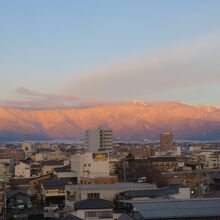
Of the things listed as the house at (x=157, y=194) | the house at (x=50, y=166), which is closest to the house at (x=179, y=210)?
the house at (x=157, y=194)

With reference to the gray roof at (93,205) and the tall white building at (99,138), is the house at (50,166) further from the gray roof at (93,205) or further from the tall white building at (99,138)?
the gray roof at (93,205)

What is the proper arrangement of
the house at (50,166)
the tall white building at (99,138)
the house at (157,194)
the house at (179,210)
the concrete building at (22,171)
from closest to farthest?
the house at (179,210) < the house at (157,194) < the concrete building at (22,171) < the house at (50,166) < the tall white building at (99,138)

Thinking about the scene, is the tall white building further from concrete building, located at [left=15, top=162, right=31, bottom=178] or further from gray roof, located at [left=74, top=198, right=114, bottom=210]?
gray roof, located at [left=74, top=198, right=114, bottom=210]

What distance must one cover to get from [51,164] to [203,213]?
30363 mm

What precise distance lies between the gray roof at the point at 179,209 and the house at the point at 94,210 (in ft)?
4.91

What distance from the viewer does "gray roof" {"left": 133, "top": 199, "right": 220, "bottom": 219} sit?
41.5 ft

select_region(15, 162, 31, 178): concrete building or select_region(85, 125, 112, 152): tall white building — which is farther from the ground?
select_region(85, 125, 112, 152): tall white building

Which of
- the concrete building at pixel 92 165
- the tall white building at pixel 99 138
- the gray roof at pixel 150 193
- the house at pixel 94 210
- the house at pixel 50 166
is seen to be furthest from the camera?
the tall white building at pixel 99 138

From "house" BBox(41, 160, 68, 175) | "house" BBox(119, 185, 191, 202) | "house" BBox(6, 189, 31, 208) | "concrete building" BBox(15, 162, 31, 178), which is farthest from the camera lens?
"house" BBox(41, 160, 68, 175)

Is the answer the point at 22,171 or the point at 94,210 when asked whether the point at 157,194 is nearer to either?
the point at 94,210

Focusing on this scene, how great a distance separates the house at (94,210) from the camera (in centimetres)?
1476

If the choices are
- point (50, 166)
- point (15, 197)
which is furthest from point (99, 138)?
point (15, 197)

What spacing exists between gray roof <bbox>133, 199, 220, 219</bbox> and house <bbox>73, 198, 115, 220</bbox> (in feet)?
4.91

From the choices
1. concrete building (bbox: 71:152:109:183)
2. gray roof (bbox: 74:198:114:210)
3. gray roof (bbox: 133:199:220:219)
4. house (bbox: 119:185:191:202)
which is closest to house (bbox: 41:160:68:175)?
concrete building (bbox: 71:152:109:183)
